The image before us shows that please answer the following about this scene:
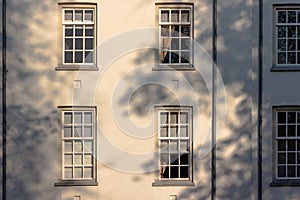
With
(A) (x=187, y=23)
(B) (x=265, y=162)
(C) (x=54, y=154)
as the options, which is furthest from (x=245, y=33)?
(C) (x=54, y=154)

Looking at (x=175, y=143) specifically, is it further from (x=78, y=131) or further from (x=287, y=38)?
(x=287, y=38)

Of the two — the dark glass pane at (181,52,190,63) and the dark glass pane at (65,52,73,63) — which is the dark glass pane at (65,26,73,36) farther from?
the dark glass pane at (181,52,190,63)

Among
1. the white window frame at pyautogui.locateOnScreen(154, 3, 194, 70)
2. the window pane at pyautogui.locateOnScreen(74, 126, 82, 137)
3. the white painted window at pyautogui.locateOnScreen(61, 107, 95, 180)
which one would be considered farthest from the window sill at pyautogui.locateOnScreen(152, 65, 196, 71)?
the window pane at pyautogui.locateOnScreen(74, 126, 82, 137)

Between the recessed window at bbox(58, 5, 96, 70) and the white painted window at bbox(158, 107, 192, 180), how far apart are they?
2905 mm

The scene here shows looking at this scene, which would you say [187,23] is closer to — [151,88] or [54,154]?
[151,88]

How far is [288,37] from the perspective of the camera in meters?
13.7

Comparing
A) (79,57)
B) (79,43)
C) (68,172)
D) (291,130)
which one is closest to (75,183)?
(68,172)

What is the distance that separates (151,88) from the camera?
43.8ft

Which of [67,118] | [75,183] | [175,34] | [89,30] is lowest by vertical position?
[75,183]

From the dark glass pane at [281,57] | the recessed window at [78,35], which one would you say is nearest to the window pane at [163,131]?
the recessed window at [78,35]

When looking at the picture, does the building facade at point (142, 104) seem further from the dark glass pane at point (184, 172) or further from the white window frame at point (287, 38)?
the white window frame at point (287, 38)

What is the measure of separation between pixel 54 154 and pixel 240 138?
5.66 m

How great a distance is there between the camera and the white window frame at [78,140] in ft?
44.0

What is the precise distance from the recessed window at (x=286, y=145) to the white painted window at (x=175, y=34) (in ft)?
11.1
